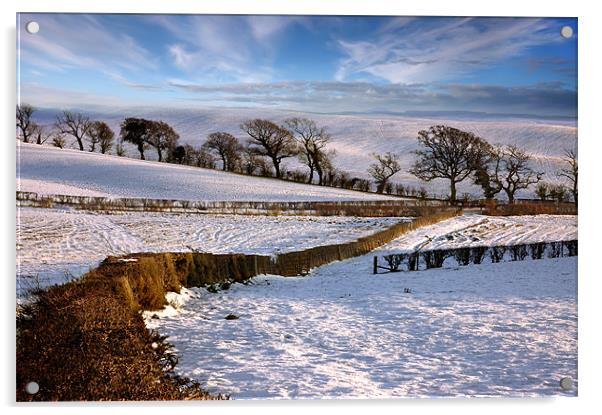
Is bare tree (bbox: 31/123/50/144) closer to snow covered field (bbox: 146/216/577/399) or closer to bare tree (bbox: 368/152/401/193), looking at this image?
snow covered field (bbox: 146/216/577/399)

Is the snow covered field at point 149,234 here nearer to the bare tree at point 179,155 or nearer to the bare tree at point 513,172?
the bare tree at point 179,155

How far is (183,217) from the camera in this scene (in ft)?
13.3

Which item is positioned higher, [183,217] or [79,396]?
[183,217]

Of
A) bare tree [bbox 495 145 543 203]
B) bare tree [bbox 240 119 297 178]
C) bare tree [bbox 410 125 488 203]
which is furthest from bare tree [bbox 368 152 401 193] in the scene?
bare tree [bbox 495 145 543 203]

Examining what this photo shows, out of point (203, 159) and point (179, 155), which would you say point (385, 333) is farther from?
point (179, 155)

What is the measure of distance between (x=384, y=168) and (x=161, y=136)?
5.25ft

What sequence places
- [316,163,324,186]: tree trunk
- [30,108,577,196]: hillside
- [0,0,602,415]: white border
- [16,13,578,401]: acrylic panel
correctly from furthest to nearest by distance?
[316,163,324,186]: tree trunk
[30,108,577,196]: hillside
[16,13,578,401]: acrylic panel
[0,0,602,415]: white border

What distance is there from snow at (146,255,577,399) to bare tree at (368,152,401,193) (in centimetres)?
66

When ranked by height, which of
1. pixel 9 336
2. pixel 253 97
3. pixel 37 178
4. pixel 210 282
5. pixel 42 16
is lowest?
pixel 9 336

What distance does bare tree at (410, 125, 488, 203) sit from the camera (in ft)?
13.5

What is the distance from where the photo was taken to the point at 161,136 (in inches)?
162
